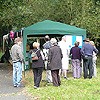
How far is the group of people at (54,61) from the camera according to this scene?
1248 cm

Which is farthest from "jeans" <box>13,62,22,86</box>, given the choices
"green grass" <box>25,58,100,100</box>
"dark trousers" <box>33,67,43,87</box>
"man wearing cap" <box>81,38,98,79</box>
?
"man wearing cap" <box>81,38,98,79</box>

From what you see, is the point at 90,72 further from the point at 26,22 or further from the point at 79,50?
the point at 26,22

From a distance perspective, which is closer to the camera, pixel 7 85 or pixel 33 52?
pixel 33 52

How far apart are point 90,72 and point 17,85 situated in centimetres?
348

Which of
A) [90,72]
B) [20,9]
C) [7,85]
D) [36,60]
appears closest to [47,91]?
[36,60]

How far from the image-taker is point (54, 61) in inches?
495

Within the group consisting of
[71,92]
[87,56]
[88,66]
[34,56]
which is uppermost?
[34,56]

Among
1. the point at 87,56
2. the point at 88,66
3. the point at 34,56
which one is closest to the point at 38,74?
Result: the point at 34,56

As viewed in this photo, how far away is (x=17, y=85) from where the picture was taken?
43.2ft

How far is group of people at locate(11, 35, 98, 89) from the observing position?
12.5 meters

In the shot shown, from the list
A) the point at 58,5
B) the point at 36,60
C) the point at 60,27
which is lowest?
the point at 36,60

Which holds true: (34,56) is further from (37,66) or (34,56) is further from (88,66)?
(88,66)

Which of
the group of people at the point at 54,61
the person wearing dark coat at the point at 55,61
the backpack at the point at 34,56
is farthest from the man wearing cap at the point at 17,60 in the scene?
the person wearing dark coat at the point at 55,61

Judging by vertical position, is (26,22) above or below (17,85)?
above
